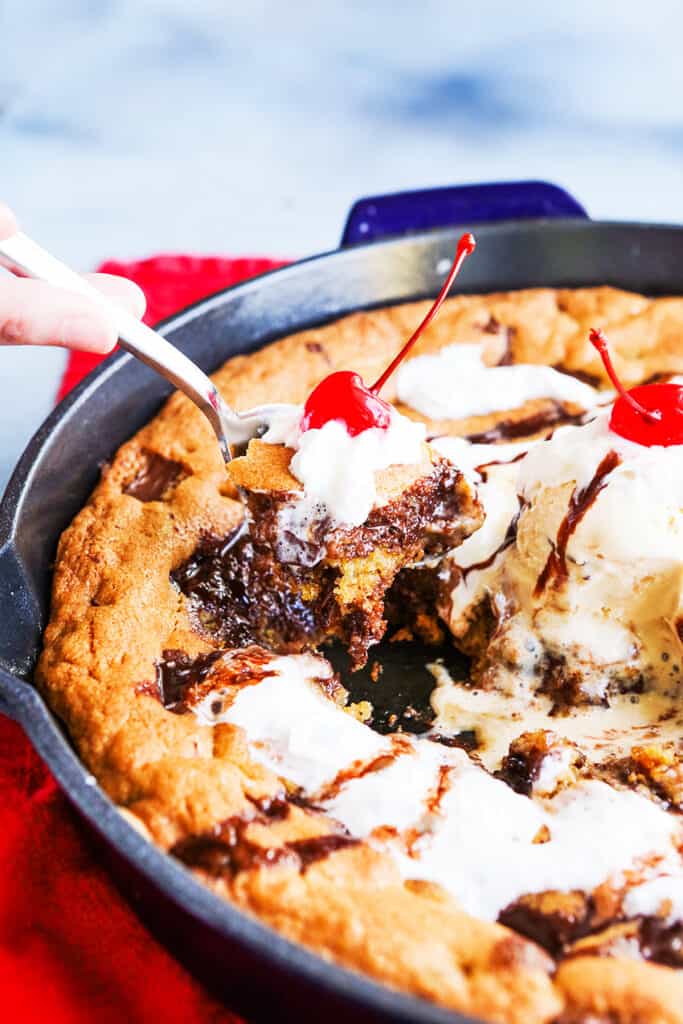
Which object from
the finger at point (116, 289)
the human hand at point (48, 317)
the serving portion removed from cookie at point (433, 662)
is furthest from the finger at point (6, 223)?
the serving portion removed from cookie at point (433, 662)

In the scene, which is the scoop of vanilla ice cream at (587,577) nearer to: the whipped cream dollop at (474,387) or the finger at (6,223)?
the whipped cream dollop at (474,387)

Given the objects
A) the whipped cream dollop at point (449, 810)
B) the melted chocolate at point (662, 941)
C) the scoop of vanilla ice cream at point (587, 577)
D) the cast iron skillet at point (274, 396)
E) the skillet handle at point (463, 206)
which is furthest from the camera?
the skillet handle at point (463, 206)

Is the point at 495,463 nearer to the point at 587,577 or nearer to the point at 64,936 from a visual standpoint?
the point at 587,577

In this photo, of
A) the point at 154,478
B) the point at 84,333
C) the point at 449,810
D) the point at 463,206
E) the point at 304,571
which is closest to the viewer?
the point at 449,810

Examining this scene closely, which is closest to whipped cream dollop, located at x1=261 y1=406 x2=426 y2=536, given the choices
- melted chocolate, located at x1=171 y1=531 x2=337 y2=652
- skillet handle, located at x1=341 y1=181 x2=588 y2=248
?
melted chocolate, located at x1=171 y1=531 x2=337 y2=652

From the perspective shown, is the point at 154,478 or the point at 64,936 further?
the point at 154,478

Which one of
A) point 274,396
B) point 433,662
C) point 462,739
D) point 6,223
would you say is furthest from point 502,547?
point 6,223

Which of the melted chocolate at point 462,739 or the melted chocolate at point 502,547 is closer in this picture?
the melted chocolate at point 462,739
